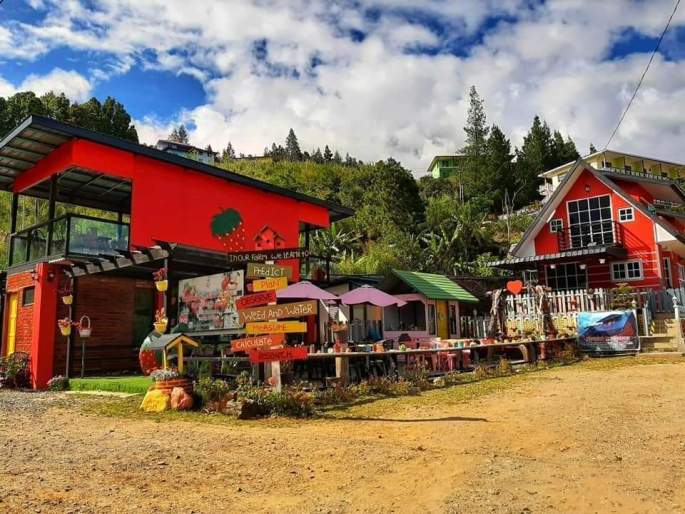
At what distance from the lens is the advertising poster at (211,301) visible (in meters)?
11.7

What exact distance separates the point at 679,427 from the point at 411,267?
105ft

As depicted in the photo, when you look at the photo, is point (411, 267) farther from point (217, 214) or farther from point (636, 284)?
point (217, 214)

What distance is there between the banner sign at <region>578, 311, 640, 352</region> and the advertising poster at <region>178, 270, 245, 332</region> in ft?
41.9

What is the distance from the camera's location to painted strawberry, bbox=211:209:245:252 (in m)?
17.9

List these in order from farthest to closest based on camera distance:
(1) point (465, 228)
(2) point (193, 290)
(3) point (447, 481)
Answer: (1) point (465, 228) < (2) point (193, 290) < (3) point (447, 481)

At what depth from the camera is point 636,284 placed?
83.0 feet

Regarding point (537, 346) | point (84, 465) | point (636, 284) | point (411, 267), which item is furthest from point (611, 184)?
point (84, 465)

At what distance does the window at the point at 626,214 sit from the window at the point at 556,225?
9.11ft

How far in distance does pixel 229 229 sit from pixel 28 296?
6211mm

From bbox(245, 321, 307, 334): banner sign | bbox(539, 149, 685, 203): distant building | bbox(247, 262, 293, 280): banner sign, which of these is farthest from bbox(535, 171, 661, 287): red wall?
bbox(539, 149, 685, 203): distant building

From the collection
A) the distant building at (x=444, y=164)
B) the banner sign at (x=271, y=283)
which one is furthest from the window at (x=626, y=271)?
the distant building at (x=444, y=164)

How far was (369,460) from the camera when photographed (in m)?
5.88

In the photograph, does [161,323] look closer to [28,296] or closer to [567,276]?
[28,296]

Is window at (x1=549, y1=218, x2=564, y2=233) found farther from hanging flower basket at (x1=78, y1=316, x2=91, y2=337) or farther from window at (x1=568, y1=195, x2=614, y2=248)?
hanging flower basket at (x1=78, y1=316, x2=91, y2=337)
